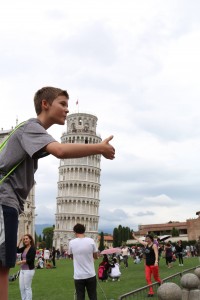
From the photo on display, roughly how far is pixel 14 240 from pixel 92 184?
109 meters

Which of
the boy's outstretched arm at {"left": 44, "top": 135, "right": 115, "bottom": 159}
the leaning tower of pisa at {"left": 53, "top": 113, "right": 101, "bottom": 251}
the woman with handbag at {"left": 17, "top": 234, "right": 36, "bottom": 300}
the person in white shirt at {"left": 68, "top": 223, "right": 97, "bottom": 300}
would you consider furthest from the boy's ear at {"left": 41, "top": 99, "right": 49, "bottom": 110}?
the leaning tower of pisa at {"left": 53, "top": 113, "right": 101, "bottom": 251}

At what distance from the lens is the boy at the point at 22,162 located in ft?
8.95

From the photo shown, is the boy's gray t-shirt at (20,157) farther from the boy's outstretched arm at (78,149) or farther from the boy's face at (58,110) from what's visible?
the boy's face at (58,110)

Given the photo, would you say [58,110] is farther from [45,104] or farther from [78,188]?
[78,188]

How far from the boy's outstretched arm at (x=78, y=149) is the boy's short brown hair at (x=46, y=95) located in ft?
1.70

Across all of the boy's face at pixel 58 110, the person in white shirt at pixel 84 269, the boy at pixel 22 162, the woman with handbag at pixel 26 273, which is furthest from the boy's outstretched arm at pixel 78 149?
the woman with handbag at pixel 26 273

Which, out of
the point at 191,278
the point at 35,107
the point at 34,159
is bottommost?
the point at 191,278

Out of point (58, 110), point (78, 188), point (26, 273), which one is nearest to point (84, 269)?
point (26, 273)


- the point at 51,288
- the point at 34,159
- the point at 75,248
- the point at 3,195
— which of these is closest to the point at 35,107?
the point at 34,159

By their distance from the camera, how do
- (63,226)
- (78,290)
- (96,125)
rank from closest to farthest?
1. (78,290)
2. (63,226)
3. (96,125)

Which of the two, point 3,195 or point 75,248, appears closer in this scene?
point 3,195

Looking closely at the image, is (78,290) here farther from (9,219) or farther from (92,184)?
(92,184)

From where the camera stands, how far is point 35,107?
10.5ft

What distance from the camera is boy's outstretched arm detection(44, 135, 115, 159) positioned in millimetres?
2691
